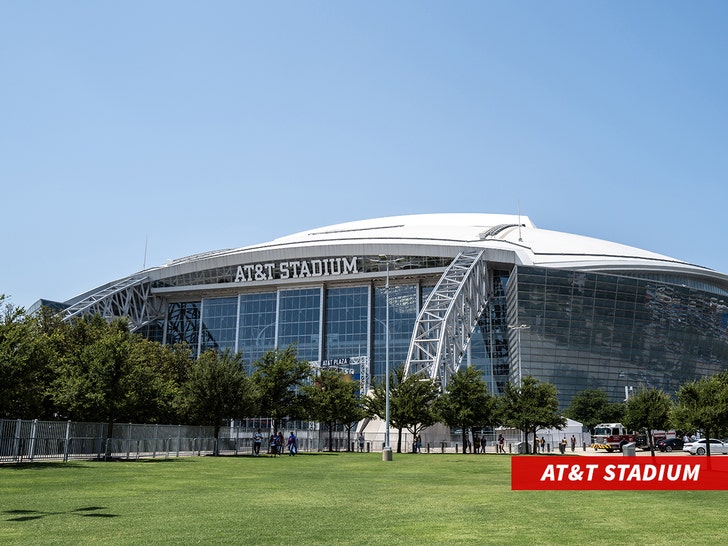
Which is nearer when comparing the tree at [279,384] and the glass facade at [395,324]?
the tree at [279,384]

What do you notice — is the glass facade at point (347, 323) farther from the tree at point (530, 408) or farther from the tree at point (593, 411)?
the tree at point (530, 408)

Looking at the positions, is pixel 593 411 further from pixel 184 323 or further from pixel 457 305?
pixel 184 323

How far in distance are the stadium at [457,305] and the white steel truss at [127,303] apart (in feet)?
0.62

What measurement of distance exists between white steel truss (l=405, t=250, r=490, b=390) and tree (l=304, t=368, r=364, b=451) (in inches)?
319

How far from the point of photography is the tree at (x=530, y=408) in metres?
57.2

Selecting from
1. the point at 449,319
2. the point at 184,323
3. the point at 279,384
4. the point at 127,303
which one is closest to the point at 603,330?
the point at 449,319

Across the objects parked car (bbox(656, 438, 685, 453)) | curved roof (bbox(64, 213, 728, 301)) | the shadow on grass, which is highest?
curved roof (bbox(64, 213, 728, 301))

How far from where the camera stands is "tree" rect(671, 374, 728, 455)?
A: 38531 millimetres

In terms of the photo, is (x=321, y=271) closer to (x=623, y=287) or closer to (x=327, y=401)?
(x=327, y=401)

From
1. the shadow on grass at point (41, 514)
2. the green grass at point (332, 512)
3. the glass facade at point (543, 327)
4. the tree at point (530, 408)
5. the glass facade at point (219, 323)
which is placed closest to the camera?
the green grass at point (332, 512)

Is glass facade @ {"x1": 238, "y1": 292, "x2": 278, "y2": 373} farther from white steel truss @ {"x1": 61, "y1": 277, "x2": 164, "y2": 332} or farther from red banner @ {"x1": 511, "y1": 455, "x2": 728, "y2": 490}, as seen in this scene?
red banner @ {"x1": 511, "y1": 455, "x2": 728, "y2": 490}

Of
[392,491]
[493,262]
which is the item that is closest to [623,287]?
[493,262]

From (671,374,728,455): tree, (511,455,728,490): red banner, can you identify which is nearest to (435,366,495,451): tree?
(671,374,728,455): tree

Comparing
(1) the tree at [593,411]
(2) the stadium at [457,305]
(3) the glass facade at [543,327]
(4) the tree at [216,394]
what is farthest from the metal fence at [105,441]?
(1) the tree at [593,411]
